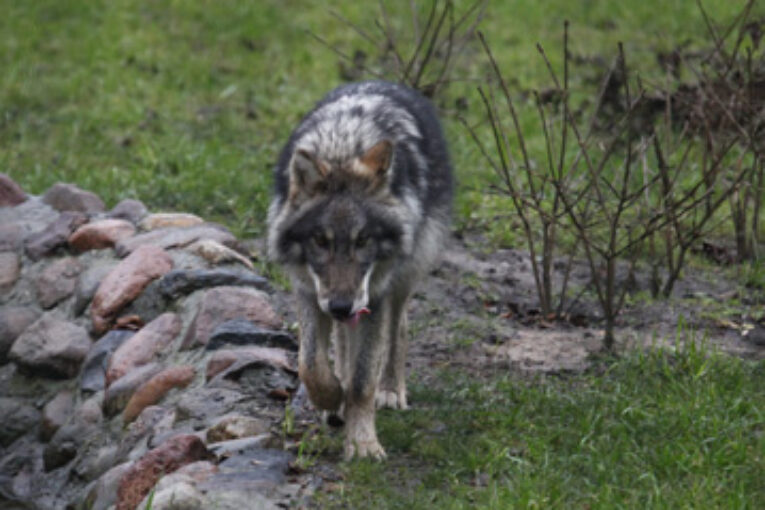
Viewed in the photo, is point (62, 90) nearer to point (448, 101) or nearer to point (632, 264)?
point (448, 101)

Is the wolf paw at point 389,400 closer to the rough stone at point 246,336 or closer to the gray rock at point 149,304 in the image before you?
the rough stone at point 246,336

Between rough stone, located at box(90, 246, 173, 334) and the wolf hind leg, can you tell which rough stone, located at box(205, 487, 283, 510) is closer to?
the wolf hind leg

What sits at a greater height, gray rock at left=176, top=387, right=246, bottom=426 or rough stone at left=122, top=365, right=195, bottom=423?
gray rock at left=176, top=387, right=246, bottom=426

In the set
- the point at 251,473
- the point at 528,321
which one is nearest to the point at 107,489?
the point at 251,473

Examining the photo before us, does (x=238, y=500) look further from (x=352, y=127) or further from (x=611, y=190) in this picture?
(x=611, y=190)

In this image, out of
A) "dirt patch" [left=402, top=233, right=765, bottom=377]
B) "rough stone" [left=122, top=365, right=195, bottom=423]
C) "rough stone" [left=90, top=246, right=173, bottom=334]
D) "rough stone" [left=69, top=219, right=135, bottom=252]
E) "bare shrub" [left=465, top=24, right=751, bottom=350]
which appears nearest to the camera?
"rough stone" [left=122, top=365, right=195, bottom=423]

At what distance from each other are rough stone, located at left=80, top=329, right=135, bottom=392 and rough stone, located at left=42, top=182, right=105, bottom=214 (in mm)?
1662

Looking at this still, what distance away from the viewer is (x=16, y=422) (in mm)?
6926

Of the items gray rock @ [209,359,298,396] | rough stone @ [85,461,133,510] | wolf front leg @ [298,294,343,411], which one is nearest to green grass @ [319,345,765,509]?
wolf front leg @ [298,294,343,411]

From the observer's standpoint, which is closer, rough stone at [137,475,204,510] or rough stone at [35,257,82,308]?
rough stone at [137,475,204,510]

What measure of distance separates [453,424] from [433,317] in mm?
1756

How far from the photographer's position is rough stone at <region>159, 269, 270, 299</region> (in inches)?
256

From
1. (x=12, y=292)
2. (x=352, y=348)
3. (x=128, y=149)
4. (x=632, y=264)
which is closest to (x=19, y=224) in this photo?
(x=12, y=292)

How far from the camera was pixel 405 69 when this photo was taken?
7699 mm
